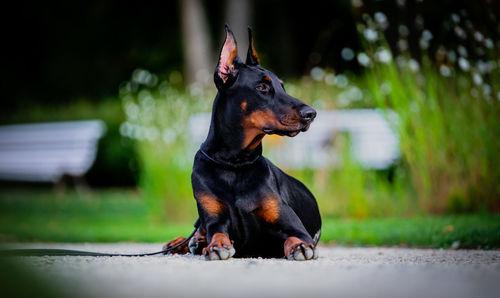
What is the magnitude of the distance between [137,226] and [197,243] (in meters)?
4.84

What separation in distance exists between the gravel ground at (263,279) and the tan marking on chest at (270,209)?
35cm

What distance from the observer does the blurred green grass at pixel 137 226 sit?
6160 mm

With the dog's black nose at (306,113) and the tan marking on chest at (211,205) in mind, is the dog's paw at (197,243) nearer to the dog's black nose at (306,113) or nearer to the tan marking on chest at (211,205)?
the tan marking on chest at (211,205)

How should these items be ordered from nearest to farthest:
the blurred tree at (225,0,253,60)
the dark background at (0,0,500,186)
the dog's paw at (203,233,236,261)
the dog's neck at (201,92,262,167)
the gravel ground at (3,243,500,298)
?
the gravel ground at (3,243,500,298) < the dog's paw at (203,233,236,261) < the dog's neck at (201,92,262,167) < the blurred tree at (225,0,253,60) < the dark background at (0,0,500,186)

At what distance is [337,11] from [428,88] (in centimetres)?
1243

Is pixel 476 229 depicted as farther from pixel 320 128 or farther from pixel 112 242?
pixel 320 128

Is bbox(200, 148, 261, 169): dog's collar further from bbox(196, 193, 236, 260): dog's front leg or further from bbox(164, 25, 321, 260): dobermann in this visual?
bbox(196, 193, 236, 260): dog's front leg

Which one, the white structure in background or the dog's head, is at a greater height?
the dog's head

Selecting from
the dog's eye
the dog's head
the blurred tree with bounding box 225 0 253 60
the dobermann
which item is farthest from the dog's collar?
the blurred tree with bounding box 225 0 253 60

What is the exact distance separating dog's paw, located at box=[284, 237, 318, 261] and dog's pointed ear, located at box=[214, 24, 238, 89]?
114 centimetres

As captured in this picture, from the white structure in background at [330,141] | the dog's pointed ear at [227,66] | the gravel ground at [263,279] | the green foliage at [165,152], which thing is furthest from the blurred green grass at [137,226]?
the dog's pointed ear at [227,66]

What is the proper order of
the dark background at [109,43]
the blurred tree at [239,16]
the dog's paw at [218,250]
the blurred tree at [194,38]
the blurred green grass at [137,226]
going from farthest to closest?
the dark background at [109,43], the blurred tree at [194,38], the blurred tree at [239,16], the blurred green grass at [137,226], the dog's paw at [218,250]

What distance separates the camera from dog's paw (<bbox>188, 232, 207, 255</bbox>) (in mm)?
4285

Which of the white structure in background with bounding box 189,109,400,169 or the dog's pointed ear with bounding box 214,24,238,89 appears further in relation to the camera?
the white structure in background with bounding box 189,109,400,169
